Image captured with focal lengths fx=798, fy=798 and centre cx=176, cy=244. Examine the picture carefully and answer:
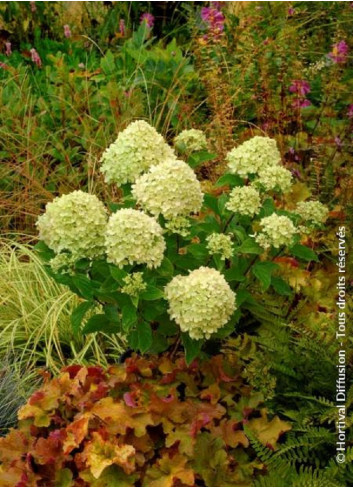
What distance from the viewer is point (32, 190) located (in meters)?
4.61

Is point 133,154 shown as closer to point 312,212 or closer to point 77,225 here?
point 77,225

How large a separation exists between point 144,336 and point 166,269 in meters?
0.25

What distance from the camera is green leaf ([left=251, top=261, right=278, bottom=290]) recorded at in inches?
112

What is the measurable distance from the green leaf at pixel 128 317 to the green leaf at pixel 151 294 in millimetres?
63

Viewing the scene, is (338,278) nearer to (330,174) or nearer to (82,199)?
(330,174)

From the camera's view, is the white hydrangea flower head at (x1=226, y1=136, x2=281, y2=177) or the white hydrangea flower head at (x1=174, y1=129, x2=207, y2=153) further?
the white hydrangea flower head at (x1=174, y1=129, x2=207, y2=153)

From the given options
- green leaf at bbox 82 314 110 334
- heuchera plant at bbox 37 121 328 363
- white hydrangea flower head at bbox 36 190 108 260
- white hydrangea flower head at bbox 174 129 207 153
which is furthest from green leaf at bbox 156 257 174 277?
white hydrangea flower head at bbox 174 129 207 153

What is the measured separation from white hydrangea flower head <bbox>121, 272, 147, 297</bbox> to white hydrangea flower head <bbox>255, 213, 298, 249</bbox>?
472mm

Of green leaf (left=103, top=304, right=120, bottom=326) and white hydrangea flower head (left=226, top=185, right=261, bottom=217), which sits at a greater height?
white hydrangea flower head (left=226, top=185, right=261, bottom=217)

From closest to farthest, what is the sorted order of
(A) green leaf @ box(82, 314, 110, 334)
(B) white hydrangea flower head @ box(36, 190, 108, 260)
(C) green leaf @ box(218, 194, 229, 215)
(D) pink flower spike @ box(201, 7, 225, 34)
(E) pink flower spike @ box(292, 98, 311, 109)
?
(B) white hydrangea flower head @ box(36, 190, 108, 260) < (A) green leaf @ box(82, 314, 110, 334) < (C) green leaf @ box(218, 194, 229, 215) < (E) pink flower spike @ box(292, 98, 311, 109) < (D) pink flower spike @ box(201, 7, 225, 34)

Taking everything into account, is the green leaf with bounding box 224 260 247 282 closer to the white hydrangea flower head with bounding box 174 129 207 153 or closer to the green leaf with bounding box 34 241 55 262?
the white hydrangea flower head with bounding box 174 129 207 153

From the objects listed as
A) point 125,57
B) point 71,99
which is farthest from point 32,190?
point 125,57

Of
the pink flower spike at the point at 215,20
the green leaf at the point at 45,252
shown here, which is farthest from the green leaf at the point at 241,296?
the pink flower spike at the point at 215,20

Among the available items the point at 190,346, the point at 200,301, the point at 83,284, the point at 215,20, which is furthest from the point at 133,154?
the point at 215,20
